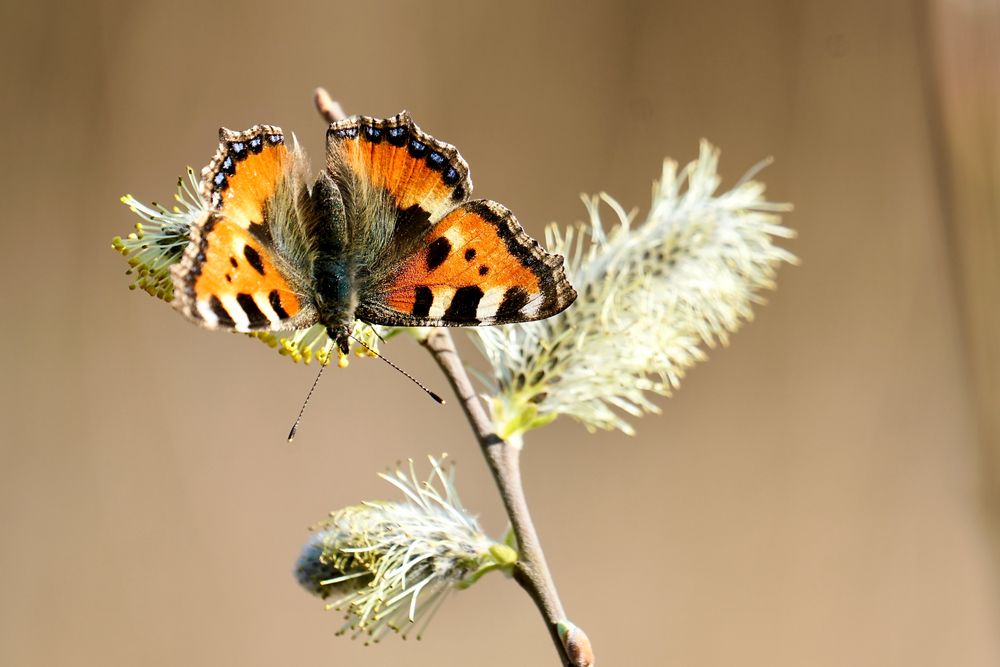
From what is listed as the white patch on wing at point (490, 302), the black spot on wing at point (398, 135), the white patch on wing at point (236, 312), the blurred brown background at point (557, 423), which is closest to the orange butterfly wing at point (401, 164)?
the black spot on wing at point (398, 135)

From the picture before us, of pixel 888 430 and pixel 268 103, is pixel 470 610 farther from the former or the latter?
pixel 268 103

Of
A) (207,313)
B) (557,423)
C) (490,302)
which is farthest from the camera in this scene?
(557,423)

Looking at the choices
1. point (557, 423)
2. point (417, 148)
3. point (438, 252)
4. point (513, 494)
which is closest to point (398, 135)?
point (417, 148)

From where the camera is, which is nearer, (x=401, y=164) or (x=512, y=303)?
(x=512, y=303)

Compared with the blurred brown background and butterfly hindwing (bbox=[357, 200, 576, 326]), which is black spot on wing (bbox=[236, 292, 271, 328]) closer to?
butterfly hindwing (bbox=[357, 200, 576, 326])

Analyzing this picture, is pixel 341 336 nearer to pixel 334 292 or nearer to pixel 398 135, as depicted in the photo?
pixel 334 292

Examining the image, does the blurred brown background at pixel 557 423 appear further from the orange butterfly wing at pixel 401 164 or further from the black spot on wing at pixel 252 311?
the black spot on wing at pixel 252 311

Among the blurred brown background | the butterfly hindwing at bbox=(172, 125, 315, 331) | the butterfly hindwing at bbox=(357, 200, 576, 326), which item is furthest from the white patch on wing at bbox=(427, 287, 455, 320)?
the blurred brown background

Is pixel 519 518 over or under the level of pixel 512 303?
under

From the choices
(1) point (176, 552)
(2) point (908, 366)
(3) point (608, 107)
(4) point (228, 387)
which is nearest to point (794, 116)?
(3) point (608, 107)
